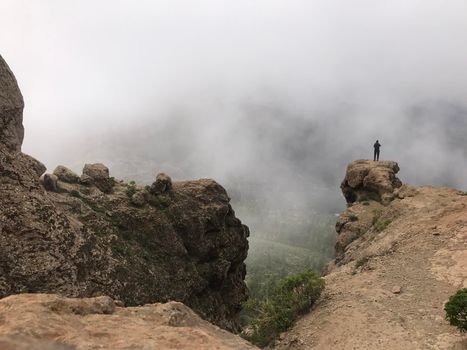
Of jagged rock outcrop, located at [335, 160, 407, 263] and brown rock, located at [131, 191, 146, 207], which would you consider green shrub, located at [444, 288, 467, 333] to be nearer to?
brown rock, located at [131, 191, 146, 207]

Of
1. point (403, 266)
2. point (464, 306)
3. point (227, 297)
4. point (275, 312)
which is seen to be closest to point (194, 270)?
point (227, 297)

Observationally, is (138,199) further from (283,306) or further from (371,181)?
(371,181)

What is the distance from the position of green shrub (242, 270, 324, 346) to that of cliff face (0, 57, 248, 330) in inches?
306

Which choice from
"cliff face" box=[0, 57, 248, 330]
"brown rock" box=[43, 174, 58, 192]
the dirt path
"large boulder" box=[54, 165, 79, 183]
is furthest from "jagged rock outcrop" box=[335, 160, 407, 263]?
"brown rock" box=[43, 174, 58, 192]

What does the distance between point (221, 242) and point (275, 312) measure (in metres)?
17.1

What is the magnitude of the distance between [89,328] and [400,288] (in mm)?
21625

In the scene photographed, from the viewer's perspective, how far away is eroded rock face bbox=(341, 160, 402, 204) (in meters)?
58.8

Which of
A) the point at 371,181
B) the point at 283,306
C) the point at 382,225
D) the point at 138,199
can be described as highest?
the point at 371,181

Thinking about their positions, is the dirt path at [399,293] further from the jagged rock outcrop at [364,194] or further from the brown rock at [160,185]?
the brown rock at [160,185]

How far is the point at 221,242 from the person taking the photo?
4375 centimetres

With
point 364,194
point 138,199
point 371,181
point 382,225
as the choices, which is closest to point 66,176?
point 138,199

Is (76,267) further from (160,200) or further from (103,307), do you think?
(160,200)

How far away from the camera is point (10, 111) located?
2258cm

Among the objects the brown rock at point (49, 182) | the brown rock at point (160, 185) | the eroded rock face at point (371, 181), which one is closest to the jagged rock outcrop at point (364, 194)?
the eroded rock face at point (371, 181)
